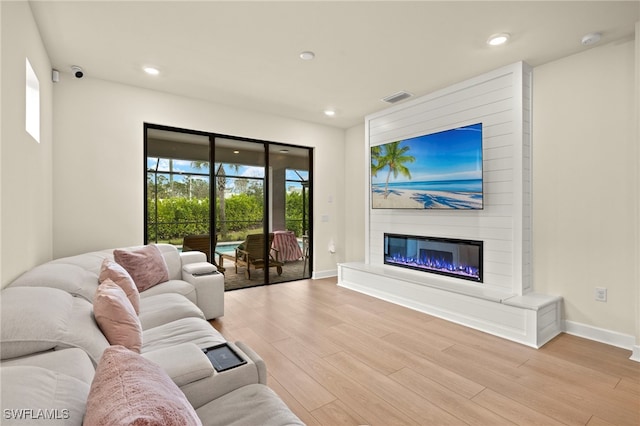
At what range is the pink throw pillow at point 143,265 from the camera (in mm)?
2875

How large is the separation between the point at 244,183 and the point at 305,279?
194 centimetres

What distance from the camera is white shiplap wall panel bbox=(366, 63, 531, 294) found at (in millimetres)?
3180

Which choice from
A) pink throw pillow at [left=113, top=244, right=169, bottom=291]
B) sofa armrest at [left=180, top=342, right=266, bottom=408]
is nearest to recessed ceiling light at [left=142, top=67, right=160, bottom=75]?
pink throw pillow at [left=113, top=244, right=169, bottom=291]

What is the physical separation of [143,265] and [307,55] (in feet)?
8.35

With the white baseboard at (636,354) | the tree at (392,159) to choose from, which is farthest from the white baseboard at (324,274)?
the white baseboard at (636,354)

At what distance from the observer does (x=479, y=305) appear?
10.3ft

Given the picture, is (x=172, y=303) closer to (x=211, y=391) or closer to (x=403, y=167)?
(x=211, y=391)

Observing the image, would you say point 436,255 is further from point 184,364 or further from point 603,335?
point 184,364

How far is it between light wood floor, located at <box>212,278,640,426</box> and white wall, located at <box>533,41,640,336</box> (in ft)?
1.58

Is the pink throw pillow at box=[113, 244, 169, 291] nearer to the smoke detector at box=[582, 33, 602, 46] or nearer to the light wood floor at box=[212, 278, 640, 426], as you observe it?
the light wood floor at box=[212, 278, 640, 426]

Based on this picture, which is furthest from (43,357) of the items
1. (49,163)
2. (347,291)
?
(347,291)

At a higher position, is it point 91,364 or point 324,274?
point 91,364

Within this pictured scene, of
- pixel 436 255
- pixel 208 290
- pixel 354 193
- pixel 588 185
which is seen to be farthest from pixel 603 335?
pixel 208 290

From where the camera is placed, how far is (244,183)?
480 cm
